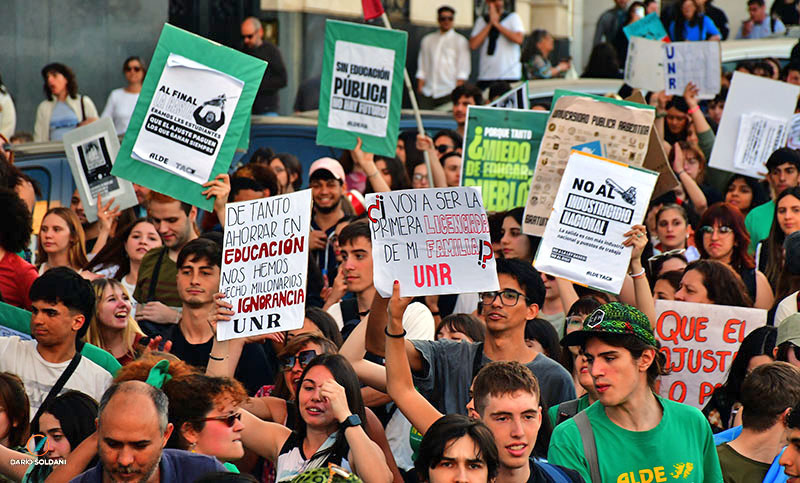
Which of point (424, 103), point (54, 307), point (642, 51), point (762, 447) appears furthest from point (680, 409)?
point (424, 103)

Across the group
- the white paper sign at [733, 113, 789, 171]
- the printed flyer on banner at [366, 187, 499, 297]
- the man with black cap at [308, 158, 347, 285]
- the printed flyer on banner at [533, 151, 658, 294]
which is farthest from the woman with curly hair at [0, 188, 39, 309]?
the white paper sign at [733, 113, 789, 171]

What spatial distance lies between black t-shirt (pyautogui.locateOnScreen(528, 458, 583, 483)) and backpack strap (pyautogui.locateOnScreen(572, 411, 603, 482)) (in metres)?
0.13

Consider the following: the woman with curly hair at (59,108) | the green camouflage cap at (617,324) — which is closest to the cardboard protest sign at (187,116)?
the green camouflage cap at (617,324)

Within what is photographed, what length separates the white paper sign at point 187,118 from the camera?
326 inches

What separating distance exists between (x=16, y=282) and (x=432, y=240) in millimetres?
2544

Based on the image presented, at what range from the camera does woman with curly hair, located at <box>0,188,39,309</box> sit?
7.66m

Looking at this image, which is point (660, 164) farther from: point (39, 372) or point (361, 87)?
point (39, 372)

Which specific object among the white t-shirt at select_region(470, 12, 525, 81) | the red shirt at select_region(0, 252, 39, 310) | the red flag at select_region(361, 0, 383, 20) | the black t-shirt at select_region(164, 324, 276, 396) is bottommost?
the black t-shirt at select_region(164, 324, 276, 396)

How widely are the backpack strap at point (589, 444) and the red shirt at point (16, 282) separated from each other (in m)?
3.48

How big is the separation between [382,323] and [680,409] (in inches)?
57.9

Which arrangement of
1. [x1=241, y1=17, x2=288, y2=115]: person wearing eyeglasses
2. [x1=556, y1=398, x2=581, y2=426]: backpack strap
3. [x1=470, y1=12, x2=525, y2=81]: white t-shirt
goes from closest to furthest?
[x1=556, y1=398, x2=581, y2=426]: backpack strap, [x1=241, y1=17, x2=288, y2=115]: person wearing eyeglasses, [x1=470, y1=12, x2=525, y2=81]: white t-shirt

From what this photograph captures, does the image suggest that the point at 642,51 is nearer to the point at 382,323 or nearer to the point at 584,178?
the point at 584,178

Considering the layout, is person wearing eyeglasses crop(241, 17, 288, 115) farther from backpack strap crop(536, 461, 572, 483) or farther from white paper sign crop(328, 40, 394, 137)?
backpack strap crop(536, 461, 572, 483)

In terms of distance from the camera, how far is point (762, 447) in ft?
18.9
